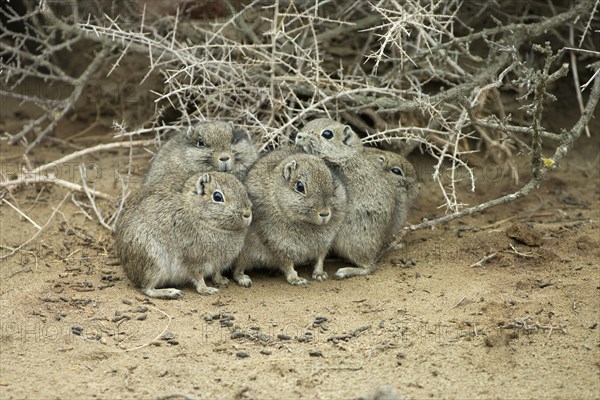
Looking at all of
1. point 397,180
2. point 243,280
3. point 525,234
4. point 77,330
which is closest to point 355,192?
point 397,180

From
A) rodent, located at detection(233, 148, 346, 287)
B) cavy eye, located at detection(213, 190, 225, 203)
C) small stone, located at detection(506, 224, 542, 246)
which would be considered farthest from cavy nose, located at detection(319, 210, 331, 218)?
small stone, located at detection(506, 224, 542, 246)

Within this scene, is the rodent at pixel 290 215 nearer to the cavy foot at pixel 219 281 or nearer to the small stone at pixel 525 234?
the cavy foot at pixel 219 281

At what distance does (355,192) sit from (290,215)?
74 centimetres

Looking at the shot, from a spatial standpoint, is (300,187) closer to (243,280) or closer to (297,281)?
(297,281)

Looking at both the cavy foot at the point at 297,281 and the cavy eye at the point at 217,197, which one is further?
the cavy foot at the point at 297,281

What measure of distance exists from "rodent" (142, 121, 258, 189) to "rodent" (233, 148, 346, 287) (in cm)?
29

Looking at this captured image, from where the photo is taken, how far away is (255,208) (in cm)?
800

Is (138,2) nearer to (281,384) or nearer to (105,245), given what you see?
(105,245)

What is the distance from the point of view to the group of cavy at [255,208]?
761 centimetres

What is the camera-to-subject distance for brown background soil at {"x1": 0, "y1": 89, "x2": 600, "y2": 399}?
5828mm

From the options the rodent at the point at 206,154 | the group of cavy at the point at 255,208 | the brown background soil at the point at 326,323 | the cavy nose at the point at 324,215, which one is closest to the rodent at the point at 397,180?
the group of cavy at the point at 255,208

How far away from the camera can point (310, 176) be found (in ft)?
25.5

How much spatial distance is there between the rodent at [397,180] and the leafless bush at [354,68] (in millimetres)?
181

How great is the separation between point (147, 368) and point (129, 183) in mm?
3863
